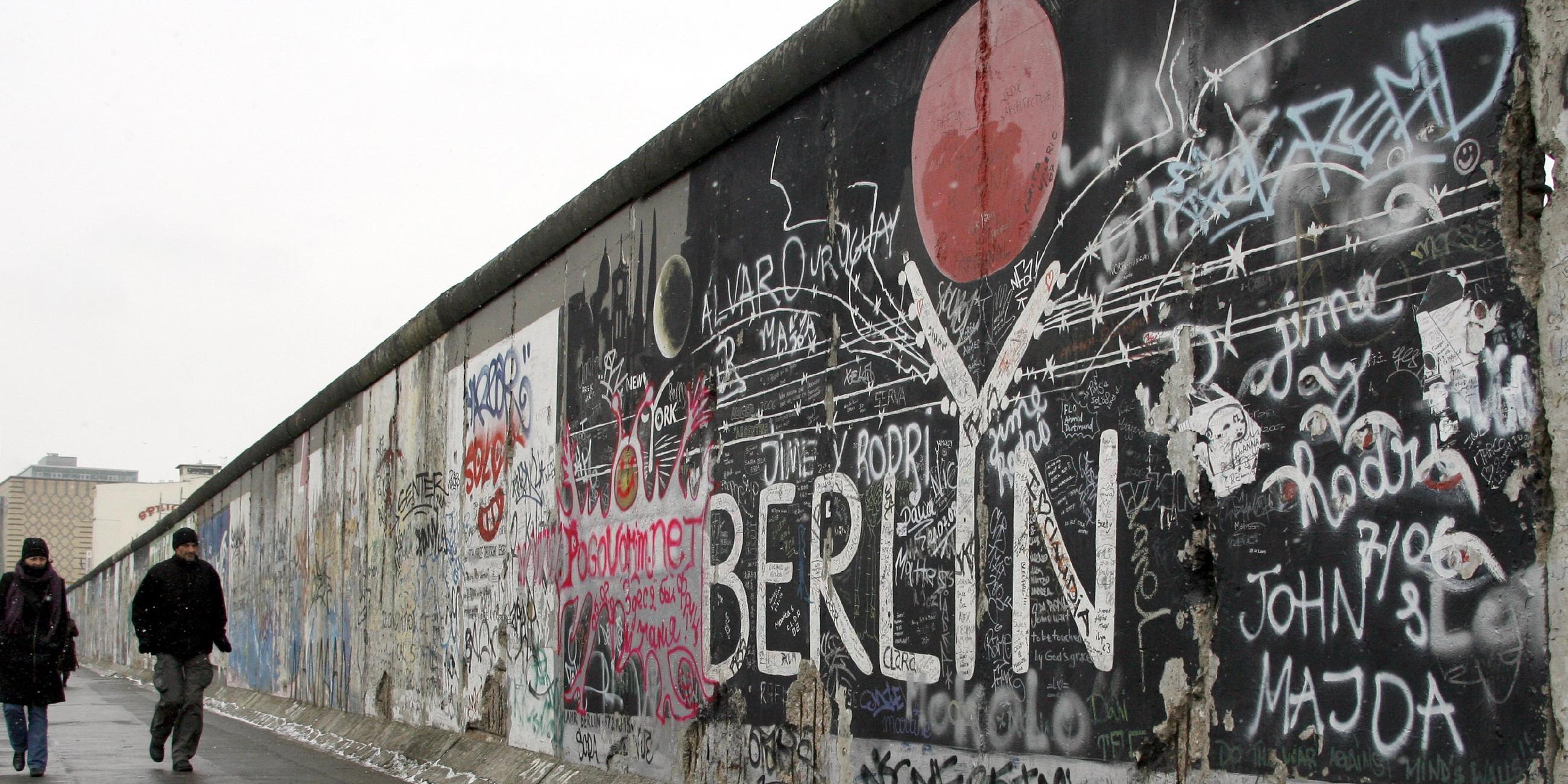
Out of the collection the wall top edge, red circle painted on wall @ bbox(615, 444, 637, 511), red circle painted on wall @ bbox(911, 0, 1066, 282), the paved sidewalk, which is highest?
the wall top edge

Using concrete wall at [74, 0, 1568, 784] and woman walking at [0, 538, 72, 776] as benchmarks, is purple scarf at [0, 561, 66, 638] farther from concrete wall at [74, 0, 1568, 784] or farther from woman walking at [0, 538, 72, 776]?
concrete wall at [74, 0, 1568, 784]

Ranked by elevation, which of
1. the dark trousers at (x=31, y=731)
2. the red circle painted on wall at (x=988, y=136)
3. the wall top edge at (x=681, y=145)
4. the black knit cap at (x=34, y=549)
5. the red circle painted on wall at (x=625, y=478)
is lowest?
the dark trousers at (x=31, y=731)

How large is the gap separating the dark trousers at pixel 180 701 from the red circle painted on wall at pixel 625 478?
11.8 feet

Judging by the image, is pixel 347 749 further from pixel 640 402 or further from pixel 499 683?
pixel 640 402

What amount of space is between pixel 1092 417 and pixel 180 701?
7.93m

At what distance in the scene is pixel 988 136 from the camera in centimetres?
566

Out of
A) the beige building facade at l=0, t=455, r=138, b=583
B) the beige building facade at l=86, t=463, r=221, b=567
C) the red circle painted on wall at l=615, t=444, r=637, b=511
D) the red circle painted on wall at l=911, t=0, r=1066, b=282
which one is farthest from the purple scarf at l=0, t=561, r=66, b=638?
the beige building facade at l=0, t=455, r=138, b=583

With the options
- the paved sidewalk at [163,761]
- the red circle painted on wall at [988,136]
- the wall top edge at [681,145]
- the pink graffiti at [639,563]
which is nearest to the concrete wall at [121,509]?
the paved sidewalk at [163,761]

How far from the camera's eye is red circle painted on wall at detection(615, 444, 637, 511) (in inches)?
345

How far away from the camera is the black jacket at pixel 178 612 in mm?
10188

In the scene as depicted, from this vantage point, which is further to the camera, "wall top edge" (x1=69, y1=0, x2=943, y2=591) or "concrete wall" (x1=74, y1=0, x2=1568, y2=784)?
"wall top edge" (x1=69, y1=0, x2=943, y2=591)

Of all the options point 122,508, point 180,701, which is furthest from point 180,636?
point 122,508

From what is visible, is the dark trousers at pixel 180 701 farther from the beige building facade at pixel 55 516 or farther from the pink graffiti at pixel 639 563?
the beige building facade at pixel 55 516

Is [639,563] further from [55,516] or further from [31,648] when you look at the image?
[55,516]
